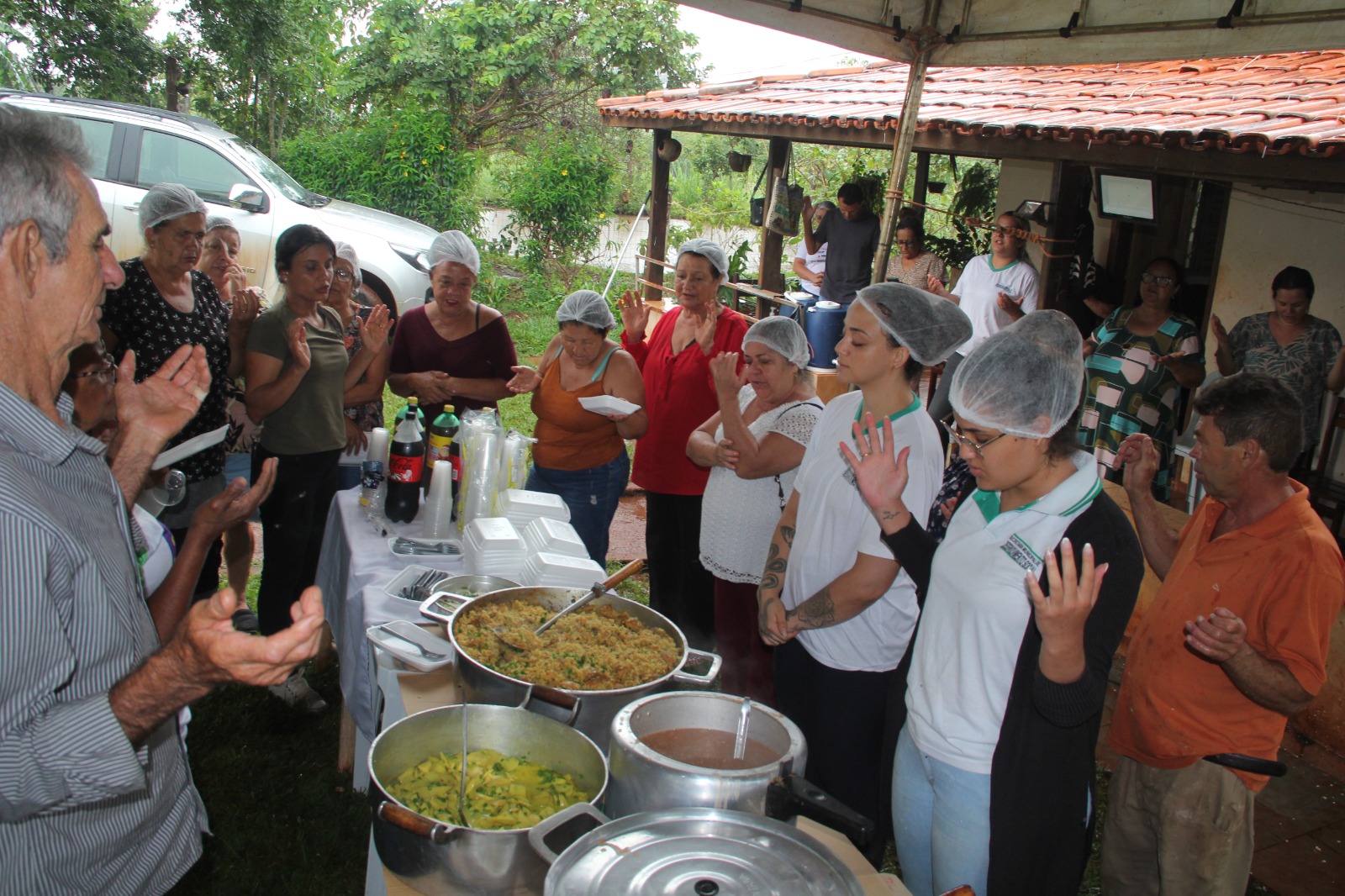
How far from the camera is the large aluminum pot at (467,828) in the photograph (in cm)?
158

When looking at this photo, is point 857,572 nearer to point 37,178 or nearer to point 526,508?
point 526,508

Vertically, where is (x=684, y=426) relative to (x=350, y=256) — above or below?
below

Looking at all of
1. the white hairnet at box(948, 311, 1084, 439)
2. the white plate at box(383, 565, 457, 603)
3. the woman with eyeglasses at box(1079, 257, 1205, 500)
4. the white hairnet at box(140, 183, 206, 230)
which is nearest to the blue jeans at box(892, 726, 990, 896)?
the white hairnet at box(948, 311, 1084, 439)

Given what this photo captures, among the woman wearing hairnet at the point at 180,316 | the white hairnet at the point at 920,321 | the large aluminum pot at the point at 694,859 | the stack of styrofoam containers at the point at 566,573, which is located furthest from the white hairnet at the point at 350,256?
the large aluminum pot at the point at 694,859

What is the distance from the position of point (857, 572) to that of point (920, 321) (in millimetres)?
A: 762

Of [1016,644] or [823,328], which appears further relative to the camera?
[823,328]

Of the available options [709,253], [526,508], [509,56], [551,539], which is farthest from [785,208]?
[509,56]

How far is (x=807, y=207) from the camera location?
9.65m

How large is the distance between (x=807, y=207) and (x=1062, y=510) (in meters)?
8.03

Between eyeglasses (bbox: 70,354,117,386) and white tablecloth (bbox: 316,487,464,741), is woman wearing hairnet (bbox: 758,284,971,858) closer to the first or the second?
white tablecloth (bbox: 316,487,464,741)

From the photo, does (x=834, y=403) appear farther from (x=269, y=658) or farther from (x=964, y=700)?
(x=269, y=658)

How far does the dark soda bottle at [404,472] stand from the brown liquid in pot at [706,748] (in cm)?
196

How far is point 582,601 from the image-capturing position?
2.52 metres

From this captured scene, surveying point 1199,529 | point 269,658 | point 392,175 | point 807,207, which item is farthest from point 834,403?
point 392,175
